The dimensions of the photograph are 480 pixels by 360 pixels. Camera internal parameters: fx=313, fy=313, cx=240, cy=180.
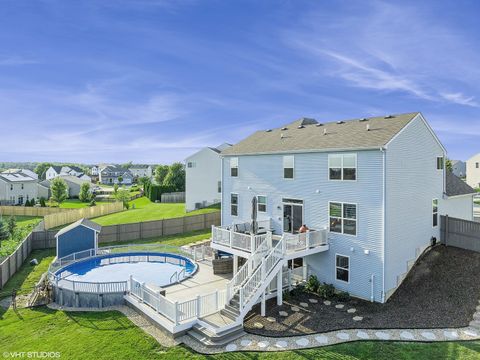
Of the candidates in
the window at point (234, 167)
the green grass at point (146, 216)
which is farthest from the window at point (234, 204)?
the green grass at point (146, 216)

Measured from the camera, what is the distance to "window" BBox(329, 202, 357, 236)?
Answer: 598 inches

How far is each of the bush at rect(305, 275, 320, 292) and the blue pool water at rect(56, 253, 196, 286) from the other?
22.6 feet

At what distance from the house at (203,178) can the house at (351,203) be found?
66.9 ft

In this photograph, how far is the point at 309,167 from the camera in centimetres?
1700

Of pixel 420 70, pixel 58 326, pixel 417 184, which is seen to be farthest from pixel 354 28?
pixel 58 326

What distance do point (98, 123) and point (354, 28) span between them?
2861 centimetres

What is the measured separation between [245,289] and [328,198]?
6.48 metres

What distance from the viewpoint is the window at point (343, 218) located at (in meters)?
15.2

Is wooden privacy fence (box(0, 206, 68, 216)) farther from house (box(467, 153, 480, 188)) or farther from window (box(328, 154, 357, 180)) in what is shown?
house (box(467, 153, 480, 188))

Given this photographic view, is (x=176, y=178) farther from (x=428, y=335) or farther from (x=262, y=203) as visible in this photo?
(x=428, y=335)

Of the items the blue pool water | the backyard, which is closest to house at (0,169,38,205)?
the blue pool water

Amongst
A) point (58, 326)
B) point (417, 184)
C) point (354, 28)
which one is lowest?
point (58, 326)

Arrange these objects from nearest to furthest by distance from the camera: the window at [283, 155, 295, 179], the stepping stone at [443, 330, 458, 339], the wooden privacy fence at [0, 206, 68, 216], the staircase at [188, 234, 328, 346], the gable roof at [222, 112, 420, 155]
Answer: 1. the stepping stone at [443, 330, 458, 339]
2. the staircase at [188, 234, 328, 346]
3. the gable roof at [222, 112, 420, 155]
4. the window at [283, 155, 295, 179]
5. the wooden privacy fence at [0, 206, 68, 216]

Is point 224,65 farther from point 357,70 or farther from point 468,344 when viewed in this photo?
point 468,344
